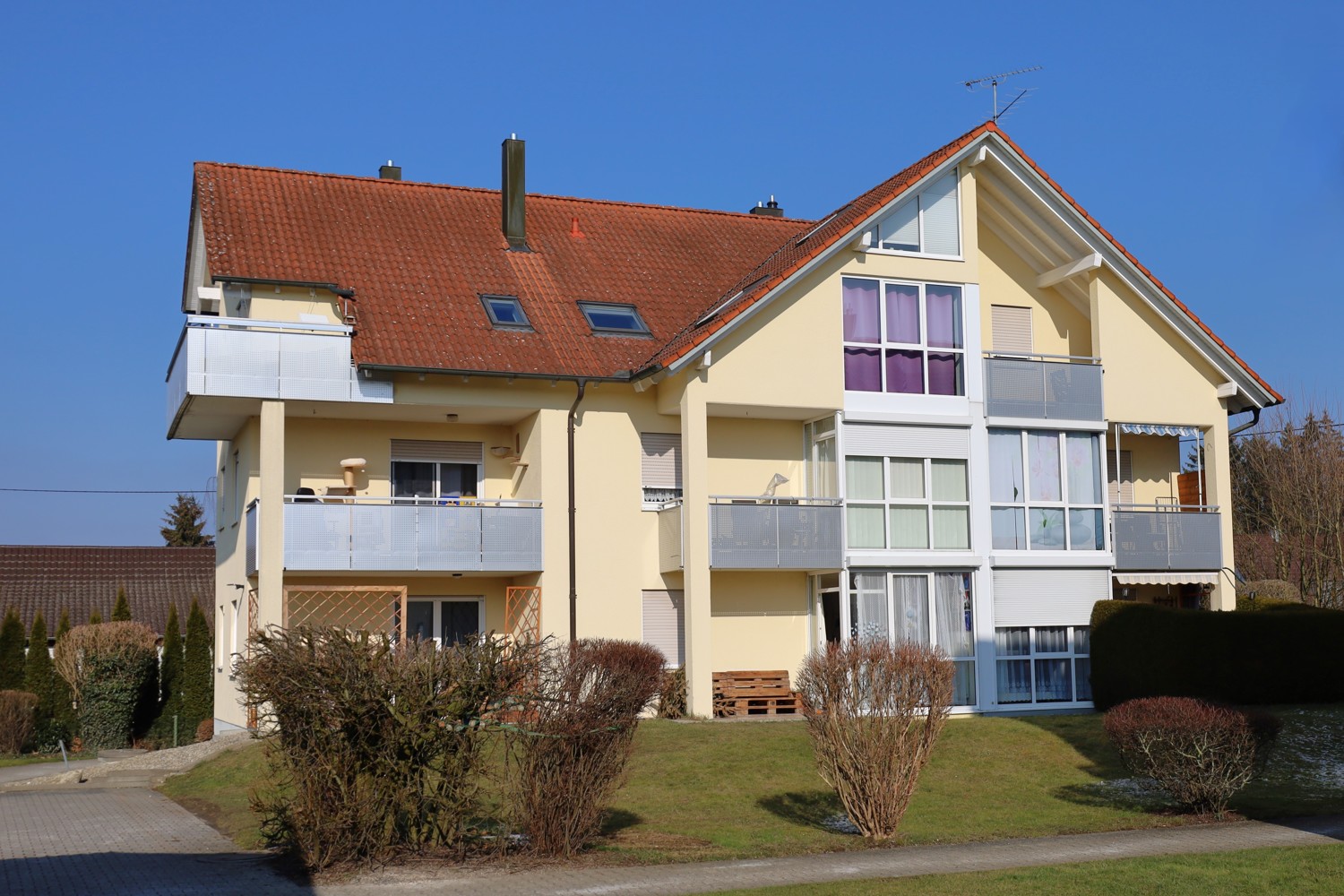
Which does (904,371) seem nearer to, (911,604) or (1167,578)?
(911,604)

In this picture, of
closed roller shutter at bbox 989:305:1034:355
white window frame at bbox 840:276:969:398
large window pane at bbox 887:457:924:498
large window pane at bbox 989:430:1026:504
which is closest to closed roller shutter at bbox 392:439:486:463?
white window frame at bbox 840:276:969:398

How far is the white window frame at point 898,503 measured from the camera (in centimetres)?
2358

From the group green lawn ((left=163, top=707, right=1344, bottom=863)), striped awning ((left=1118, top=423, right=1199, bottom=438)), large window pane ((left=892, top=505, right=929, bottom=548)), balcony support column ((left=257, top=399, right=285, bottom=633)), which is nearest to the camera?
green lawn ((left=163, top=707, right=1344, bottom=863))

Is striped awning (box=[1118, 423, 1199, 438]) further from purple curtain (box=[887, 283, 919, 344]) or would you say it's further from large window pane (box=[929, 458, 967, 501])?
purple curtain (box=[887, 283, 919, 344])

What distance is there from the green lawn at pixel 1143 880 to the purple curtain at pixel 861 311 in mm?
13144

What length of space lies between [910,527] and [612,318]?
639 cm

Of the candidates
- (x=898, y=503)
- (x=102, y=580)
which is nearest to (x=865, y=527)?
(x=898, y=503)

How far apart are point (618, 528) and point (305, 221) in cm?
806

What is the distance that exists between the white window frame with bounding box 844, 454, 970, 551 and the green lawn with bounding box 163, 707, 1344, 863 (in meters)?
3.34

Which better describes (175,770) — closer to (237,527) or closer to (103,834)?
(237,527)

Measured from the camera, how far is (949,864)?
12047mm

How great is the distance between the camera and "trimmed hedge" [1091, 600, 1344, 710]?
2198 centimetres

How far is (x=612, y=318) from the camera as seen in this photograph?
82.7ft

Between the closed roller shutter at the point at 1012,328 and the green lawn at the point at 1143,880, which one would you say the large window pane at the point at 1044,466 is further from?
the green lawn at the point at 1143,880
